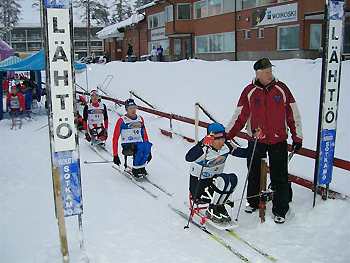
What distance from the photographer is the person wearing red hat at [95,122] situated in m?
10.4

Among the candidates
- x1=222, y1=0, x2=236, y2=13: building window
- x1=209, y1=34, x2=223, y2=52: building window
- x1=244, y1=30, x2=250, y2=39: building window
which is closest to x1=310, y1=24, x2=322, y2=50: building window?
x1=244, y1=30, x2=250, y2=39: building window

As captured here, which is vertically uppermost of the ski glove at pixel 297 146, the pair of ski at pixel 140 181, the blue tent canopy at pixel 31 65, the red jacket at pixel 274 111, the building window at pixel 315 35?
the building window at pixel 315 35

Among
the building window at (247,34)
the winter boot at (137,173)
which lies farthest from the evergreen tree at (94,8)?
the winter boot at (137,173)

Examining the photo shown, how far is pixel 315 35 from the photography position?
68.4 ft

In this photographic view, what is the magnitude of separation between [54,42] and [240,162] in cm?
504

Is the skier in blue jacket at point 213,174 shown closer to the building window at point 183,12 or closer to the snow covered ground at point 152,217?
the snow covered ground at point 152,217

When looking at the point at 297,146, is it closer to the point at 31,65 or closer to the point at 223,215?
the point at 223,215

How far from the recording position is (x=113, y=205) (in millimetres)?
6211

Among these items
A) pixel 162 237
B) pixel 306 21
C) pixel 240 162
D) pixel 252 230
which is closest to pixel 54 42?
pixel 162 237

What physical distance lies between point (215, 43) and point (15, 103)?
1662 cm

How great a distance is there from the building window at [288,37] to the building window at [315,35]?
2.62 ft

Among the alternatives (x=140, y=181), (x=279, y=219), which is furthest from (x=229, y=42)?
(x=279, y=219)

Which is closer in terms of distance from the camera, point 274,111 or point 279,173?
point 274,111

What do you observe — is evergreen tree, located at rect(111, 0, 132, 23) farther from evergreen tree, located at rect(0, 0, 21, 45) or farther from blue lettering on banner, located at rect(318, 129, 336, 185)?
blue lettering on banner, located at rect(318, 129, 336, 185)
